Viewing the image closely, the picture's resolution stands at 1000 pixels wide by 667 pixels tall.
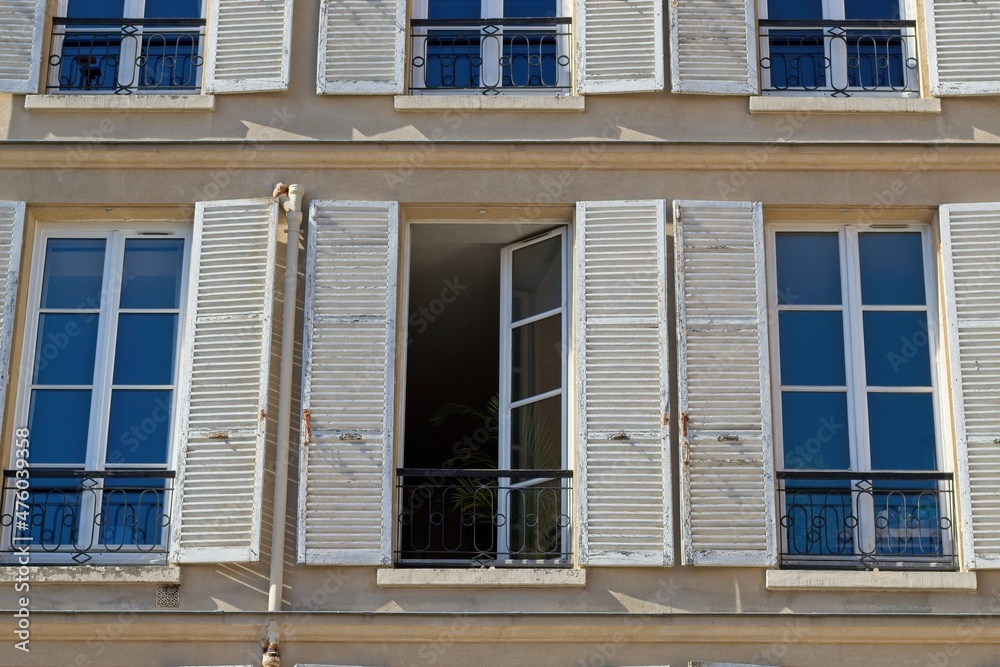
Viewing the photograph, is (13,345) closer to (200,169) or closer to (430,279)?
(200,169)

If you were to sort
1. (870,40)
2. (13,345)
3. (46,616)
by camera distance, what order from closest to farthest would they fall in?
(46,616) < (13,345) < (870,40)

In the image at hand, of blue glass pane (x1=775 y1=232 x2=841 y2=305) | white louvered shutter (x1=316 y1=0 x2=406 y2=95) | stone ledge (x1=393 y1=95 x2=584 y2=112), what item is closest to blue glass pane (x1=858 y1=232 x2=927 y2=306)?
blue glass pane (x1=775 y1=232 x2=841 y2=305)

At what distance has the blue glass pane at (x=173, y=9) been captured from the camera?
33.9 ft

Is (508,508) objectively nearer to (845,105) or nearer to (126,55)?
(845,105)

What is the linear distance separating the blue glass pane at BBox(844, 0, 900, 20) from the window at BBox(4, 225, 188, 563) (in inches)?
158

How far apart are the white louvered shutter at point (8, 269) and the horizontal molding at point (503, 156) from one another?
0.97 feet

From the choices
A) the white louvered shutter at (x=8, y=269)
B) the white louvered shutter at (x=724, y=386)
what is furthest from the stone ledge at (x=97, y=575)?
the white louvered shutter at (x=724, y=386)

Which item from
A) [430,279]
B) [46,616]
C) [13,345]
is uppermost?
[430,279]

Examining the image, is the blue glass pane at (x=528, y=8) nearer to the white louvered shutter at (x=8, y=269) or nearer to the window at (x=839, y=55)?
the window at (x=839, y=55)

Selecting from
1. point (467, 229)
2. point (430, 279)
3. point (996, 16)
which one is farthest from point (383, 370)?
point (996, 16)

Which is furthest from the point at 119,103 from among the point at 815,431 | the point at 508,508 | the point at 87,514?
the point at 815,431

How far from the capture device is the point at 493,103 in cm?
980

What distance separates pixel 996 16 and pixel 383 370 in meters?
3.95

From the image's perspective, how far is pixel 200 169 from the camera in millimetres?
9742
